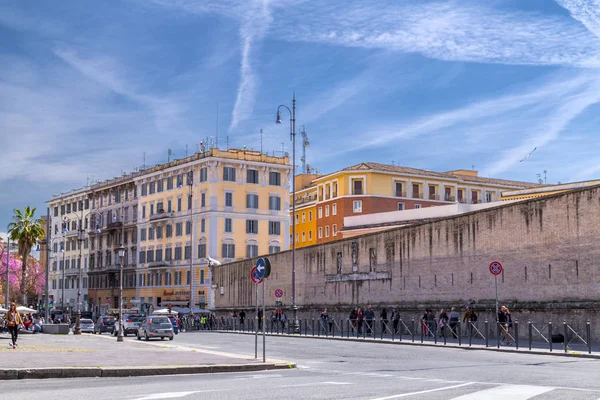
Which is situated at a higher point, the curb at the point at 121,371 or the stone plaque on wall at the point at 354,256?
the stone plaque on wall at the point at 354,256

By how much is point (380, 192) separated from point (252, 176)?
16.3 meters

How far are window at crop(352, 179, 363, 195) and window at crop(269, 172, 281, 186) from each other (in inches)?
385

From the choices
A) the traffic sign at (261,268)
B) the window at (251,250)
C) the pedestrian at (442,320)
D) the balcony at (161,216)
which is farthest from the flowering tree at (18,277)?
the traffic sign at (261,268)

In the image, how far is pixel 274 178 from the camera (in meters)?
94.2

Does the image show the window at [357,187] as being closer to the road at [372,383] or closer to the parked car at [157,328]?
the parked car at [157,328]

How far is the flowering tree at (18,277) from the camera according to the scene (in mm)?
99000

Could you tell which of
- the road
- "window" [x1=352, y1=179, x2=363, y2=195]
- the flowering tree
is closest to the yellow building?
"window" [x1=352, y1=179, x2=363, y2=195]

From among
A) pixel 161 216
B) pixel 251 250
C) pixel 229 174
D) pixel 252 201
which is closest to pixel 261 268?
pixel 229 174

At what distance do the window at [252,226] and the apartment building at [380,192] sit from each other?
1102 centimetres

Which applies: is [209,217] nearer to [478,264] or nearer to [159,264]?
[159,264]

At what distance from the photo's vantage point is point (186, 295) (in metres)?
90.3

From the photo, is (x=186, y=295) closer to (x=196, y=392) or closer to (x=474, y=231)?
(x=474, y=231)

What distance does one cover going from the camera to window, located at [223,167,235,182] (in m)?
90.0

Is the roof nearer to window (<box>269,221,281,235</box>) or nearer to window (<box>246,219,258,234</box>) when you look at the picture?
window (<box>269,221,281,235</box>)
